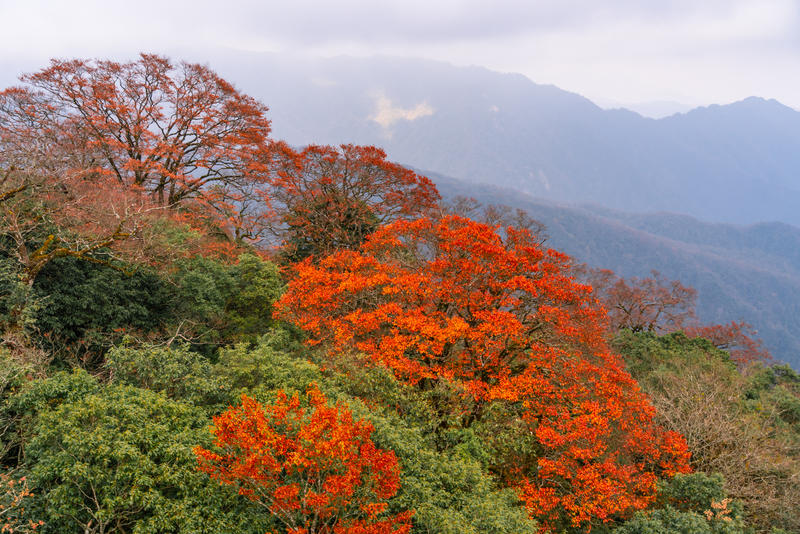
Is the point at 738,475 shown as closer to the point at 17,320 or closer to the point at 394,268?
the point at 394,268

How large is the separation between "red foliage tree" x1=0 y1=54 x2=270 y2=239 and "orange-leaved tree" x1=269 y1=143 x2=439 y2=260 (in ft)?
7.35

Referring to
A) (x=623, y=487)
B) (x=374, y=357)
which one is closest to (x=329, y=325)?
(x=374, y=357)

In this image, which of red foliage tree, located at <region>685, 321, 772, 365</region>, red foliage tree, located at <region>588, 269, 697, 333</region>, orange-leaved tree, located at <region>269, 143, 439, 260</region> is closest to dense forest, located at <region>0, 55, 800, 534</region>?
orange-leaved tree, located at <region>269, 143, 439, 260</region>

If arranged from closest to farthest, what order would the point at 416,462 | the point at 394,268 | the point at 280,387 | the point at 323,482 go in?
the point at 323,482
the point at 416,462
the point at 280,387
the point at 394,268

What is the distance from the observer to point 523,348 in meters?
15.5

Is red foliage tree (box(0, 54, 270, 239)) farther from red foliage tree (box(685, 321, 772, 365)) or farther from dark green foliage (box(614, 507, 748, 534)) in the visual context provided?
red foliage tree (box(685, 321, 772, 365))

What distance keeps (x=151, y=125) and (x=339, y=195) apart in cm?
1162

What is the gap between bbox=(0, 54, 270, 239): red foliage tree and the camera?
21.5m

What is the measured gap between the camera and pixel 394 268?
16.6m

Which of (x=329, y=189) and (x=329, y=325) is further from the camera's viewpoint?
(x=329, y=189)

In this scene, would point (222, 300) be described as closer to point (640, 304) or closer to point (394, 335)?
point (394, 335)

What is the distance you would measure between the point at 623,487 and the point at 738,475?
545 cm

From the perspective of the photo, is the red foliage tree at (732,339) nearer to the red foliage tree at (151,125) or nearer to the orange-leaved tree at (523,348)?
the orange-leaved tree at (523,348)

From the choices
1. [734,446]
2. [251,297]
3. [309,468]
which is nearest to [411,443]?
[309,468]
